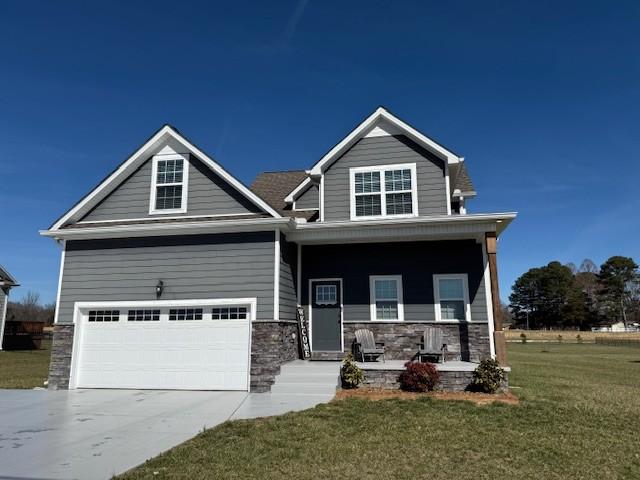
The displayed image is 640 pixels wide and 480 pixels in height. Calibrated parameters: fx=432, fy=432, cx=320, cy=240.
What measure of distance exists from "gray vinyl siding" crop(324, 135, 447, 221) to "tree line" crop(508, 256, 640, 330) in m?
72.7

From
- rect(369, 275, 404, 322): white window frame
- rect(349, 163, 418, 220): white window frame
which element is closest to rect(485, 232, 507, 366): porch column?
rect(349, 163, 418, 220): white window frame

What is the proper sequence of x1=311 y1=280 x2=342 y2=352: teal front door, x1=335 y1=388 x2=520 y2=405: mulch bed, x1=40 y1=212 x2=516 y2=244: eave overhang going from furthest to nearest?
x1=311 y1=280 x2=342 y2=352: teal front door → x1=40 y1=212 x2=516 y2=244: eave overhang → x1=335 y1=388 x2=520 y2=405: mulch bed

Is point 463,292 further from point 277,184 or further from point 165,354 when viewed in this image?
point 277,184

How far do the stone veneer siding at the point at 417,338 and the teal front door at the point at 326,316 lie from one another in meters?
0.34

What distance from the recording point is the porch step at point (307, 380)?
9852mm

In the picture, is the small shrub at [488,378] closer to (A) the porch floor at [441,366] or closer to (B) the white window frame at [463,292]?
(A) the porch floor at [441,366]

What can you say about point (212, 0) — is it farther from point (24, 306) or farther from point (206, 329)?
point (24, 306)

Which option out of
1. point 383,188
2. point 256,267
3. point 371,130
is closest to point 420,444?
point 256,267

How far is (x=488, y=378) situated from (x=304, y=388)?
4136 mm

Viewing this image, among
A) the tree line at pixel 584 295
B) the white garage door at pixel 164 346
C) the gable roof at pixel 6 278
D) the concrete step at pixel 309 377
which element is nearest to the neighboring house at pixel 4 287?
the gable roof at pixel 6 278

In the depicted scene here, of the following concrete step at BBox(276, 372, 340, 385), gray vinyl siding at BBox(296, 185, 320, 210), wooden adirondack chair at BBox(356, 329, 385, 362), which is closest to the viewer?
concrete step at BBox(276, 372, 340, 385)

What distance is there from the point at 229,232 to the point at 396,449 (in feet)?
23.8

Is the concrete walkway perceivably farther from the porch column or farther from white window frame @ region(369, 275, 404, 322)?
the porch column

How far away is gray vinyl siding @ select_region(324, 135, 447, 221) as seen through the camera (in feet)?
41.4
